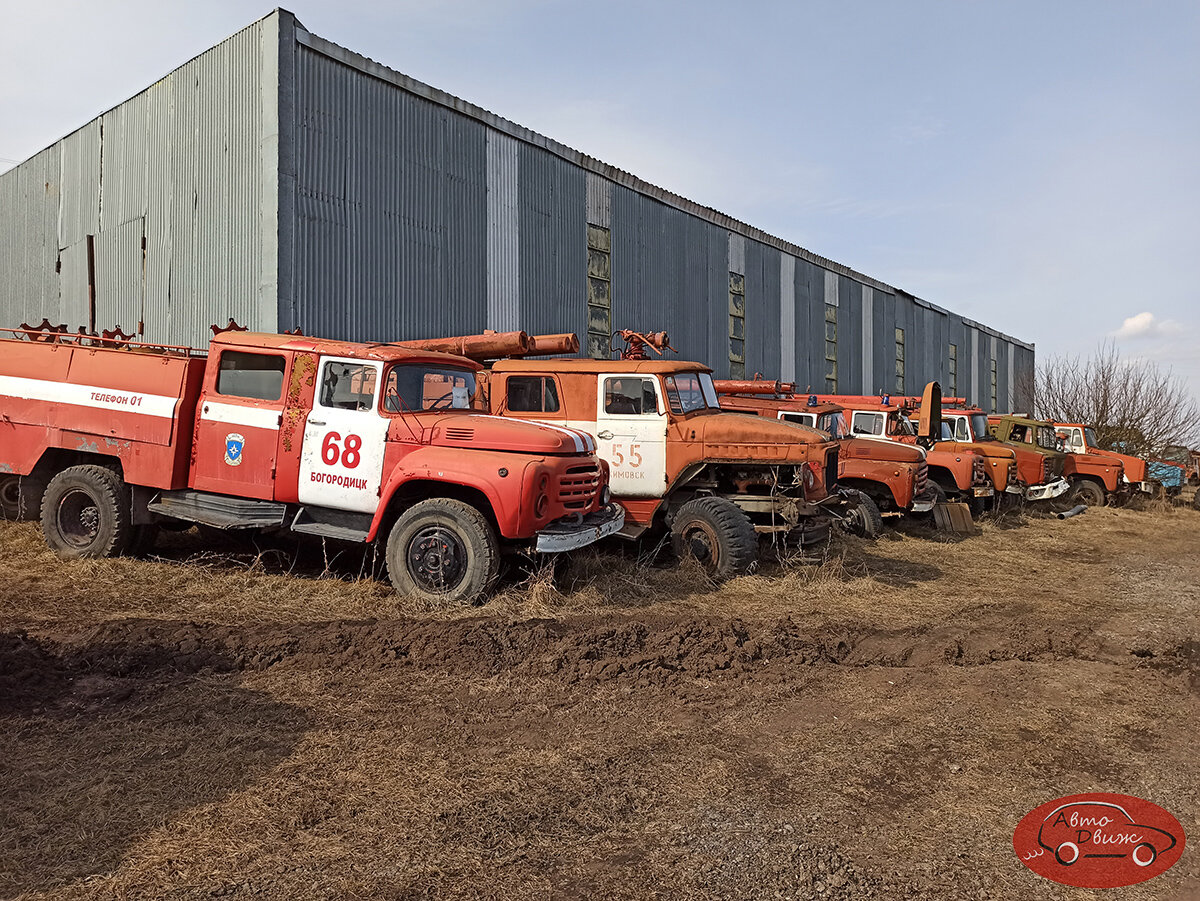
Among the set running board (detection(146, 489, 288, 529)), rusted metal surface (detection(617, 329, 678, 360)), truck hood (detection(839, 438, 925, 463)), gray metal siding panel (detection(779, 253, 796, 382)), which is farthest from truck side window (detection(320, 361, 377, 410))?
gray metal siding panel (detection(779, 253, 796, 382))

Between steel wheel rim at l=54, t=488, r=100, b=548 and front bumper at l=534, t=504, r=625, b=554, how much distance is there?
14.3 feet

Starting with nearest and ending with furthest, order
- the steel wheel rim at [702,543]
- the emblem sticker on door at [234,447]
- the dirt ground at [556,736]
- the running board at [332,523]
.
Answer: the dirt ground at [556,736]
the running board at [332,523]
the emblem sticker on door at [234,447]
the steel wheel rim at [702,543]

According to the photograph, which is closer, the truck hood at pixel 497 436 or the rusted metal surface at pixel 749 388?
the truck hood at pixel 497 436

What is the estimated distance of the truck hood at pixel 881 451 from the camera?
11.5 m

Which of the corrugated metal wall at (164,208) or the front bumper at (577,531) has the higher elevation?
the corrugated metal wall at (164,208)

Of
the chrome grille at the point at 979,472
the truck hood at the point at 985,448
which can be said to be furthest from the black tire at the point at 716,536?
the truck hood at the point at 985,448

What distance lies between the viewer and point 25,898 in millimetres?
2535

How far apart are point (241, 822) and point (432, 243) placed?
11.6 meters

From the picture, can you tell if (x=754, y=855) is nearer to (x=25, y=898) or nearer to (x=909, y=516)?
(x=25, y=898)

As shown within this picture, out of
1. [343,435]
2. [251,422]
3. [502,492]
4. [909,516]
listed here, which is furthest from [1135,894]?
[909,516]

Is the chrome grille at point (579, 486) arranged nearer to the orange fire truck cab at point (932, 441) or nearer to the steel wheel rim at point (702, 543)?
the steel wheel rim at point (702, 543)

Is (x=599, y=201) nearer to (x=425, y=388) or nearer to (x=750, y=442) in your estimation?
(x=750, y=442)

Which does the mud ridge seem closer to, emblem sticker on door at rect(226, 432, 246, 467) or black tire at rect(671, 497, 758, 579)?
black tire at rect(671, 497, 758, 579)

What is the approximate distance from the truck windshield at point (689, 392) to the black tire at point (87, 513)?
→ 211 inches
